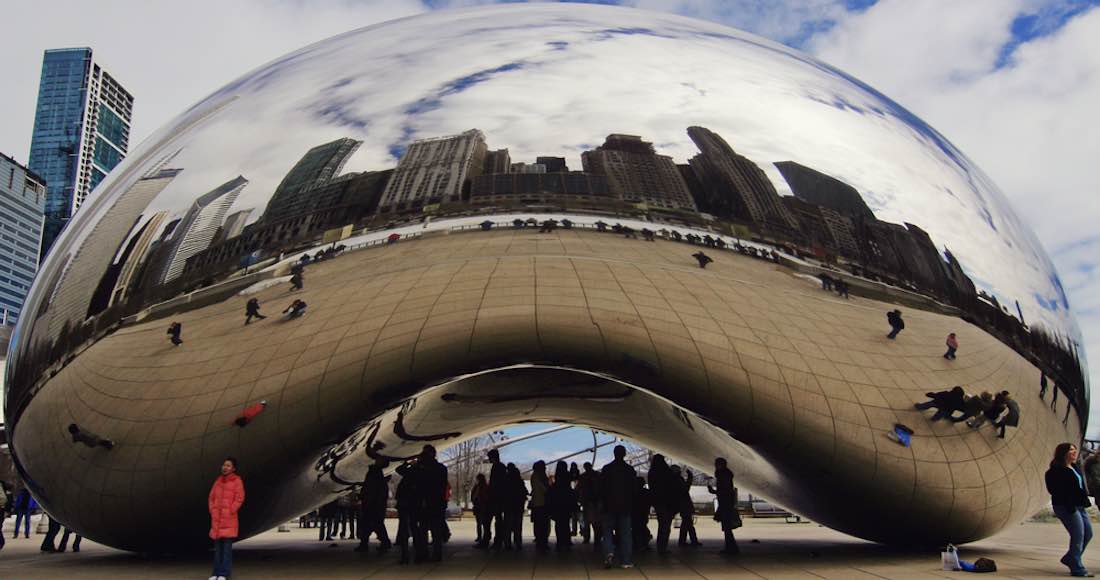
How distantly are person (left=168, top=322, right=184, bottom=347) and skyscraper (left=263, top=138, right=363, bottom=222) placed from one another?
101 centimetres

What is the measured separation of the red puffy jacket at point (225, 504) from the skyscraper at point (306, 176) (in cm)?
207

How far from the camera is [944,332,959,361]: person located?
20.1 ft

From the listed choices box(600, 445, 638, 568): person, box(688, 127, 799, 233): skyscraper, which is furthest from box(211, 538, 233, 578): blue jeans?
box(688, 127, 799, 233): skyscraper

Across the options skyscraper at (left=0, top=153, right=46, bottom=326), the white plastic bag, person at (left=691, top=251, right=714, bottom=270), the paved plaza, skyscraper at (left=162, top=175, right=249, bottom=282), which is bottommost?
the paved plaza

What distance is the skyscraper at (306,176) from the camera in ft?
18.4

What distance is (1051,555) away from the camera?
28.2 ft

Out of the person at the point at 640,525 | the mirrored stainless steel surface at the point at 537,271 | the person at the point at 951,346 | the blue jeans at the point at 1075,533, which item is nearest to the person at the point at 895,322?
the mirrored stainless steel surface at the point at 537,271

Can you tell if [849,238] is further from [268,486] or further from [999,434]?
[268,486]

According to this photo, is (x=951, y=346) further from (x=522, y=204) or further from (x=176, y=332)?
(x=176, y=332)

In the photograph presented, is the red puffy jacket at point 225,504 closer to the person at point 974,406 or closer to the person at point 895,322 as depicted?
the person at point 895,322

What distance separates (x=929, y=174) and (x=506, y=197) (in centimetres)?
354

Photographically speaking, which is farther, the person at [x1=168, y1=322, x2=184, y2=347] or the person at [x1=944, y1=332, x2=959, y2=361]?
the person at [x1=944, y1=332, x2=959, y2=361]

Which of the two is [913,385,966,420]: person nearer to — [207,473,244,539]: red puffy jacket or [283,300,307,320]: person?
[283,300,307,320]: person

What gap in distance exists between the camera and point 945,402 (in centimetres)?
618
